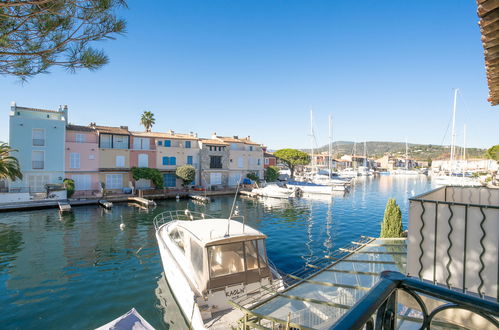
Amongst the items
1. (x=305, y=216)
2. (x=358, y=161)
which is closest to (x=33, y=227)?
(x=305, y=216)

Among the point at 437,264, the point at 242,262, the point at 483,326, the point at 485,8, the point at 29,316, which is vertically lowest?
the point at 29,316

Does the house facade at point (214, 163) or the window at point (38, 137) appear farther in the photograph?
the house facade at point (214, 163)

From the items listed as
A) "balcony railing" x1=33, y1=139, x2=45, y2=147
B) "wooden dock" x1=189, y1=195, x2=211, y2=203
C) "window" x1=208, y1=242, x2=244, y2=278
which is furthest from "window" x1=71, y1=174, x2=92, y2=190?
"window" x1=208, y1=242, x2=244, y2=278

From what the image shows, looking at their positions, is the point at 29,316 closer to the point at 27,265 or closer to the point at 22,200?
the point at 27,265

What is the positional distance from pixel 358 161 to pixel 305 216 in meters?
108

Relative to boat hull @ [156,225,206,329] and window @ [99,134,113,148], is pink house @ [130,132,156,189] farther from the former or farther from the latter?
boat hull @ [156,225,206,329]

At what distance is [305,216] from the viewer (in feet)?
88.3

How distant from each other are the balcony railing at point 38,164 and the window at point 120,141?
26.5 ft

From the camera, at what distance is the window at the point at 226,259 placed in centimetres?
843

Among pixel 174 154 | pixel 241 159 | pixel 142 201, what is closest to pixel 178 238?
pixel 142 201

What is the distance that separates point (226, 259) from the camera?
8.73m

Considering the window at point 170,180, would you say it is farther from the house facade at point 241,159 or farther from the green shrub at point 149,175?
the house facade at point 241,159

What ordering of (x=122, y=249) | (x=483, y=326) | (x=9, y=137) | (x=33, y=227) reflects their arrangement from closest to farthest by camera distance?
(x=483, y=326)
(x=122, y=249)
(x=33, y=227)
(x=9, y=137)

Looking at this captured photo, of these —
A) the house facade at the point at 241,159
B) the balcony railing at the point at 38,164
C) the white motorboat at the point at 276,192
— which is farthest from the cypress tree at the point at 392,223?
the balcony railing at the point at 38,164
